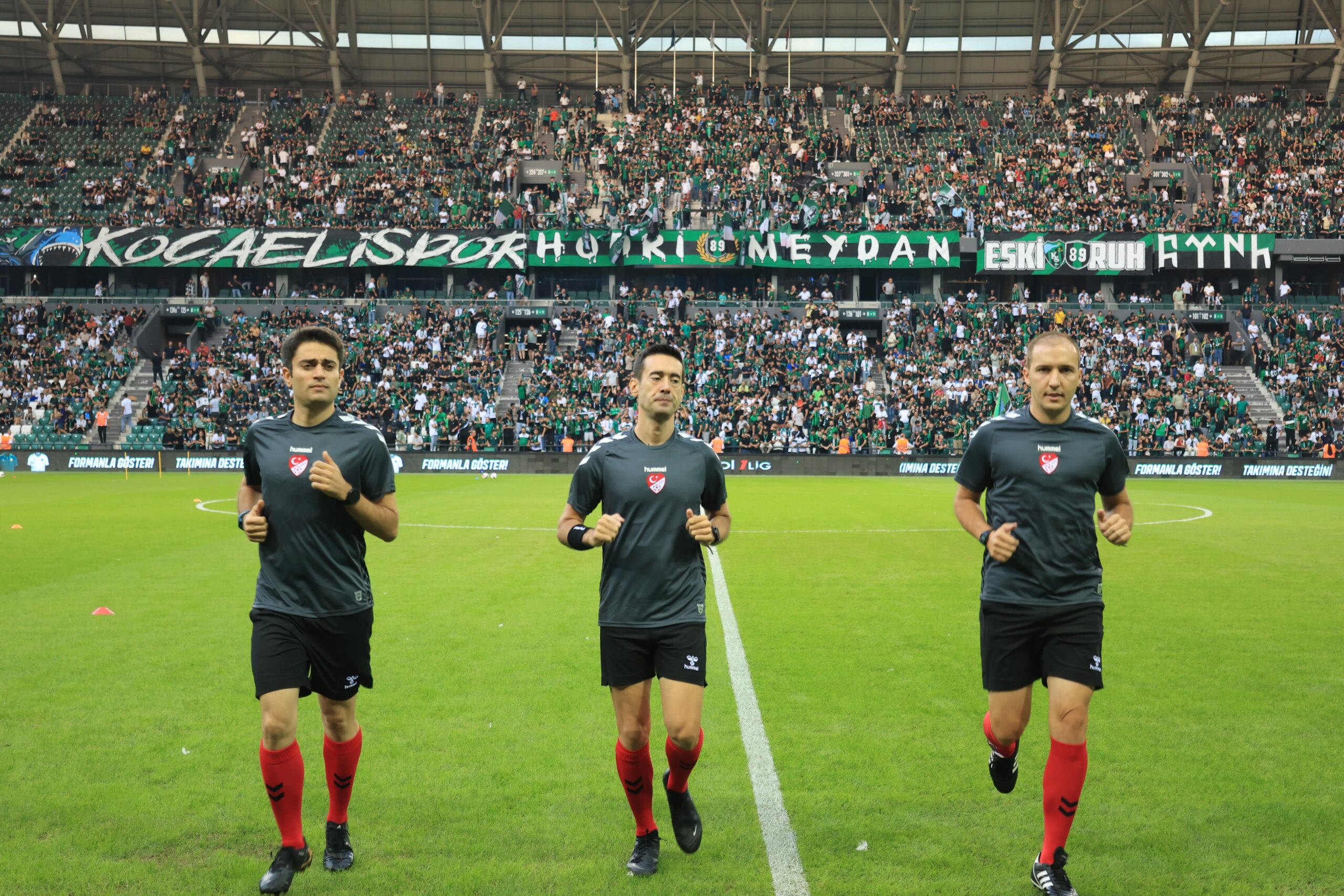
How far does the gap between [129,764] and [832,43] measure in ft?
201

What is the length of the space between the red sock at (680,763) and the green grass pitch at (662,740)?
1.20 ft

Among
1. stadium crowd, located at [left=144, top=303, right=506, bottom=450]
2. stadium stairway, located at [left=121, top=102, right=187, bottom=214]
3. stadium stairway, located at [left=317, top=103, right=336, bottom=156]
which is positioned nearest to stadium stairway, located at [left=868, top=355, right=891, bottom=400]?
stadium crowd, located at [left=144, top=303, right=506, bottom=450]

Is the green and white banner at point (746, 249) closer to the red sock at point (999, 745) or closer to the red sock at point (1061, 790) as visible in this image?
the red sock at point (999, 745)

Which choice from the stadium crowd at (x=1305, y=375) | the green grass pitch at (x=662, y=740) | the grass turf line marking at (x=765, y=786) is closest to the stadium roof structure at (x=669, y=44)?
the stadium crowd at (x=1305, y=375)

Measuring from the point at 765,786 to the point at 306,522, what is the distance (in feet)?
10.0

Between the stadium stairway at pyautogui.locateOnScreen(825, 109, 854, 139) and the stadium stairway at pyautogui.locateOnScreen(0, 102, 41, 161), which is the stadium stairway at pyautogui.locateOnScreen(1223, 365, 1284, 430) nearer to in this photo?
the stadium stairway at pyautogui.locateOnScreen(825, 109, 854, 139)

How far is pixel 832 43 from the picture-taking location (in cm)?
6103

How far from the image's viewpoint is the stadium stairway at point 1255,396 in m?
44.1

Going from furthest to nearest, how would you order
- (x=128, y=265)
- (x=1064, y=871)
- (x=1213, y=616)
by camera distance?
(x=128, y=265)
(x=1213, y=616)
(x=1064, y=871)

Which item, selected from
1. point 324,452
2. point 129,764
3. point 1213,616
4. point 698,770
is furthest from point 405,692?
point 1213,616

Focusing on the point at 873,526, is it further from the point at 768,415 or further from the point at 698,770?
the point at 768,415

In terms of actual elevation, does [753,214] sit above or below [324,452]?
above

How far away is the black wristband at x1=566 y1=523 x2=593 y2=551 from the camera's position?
5.20 m

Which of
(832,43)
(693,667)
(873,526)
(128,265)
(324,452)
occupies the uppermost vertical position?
(832,43)
